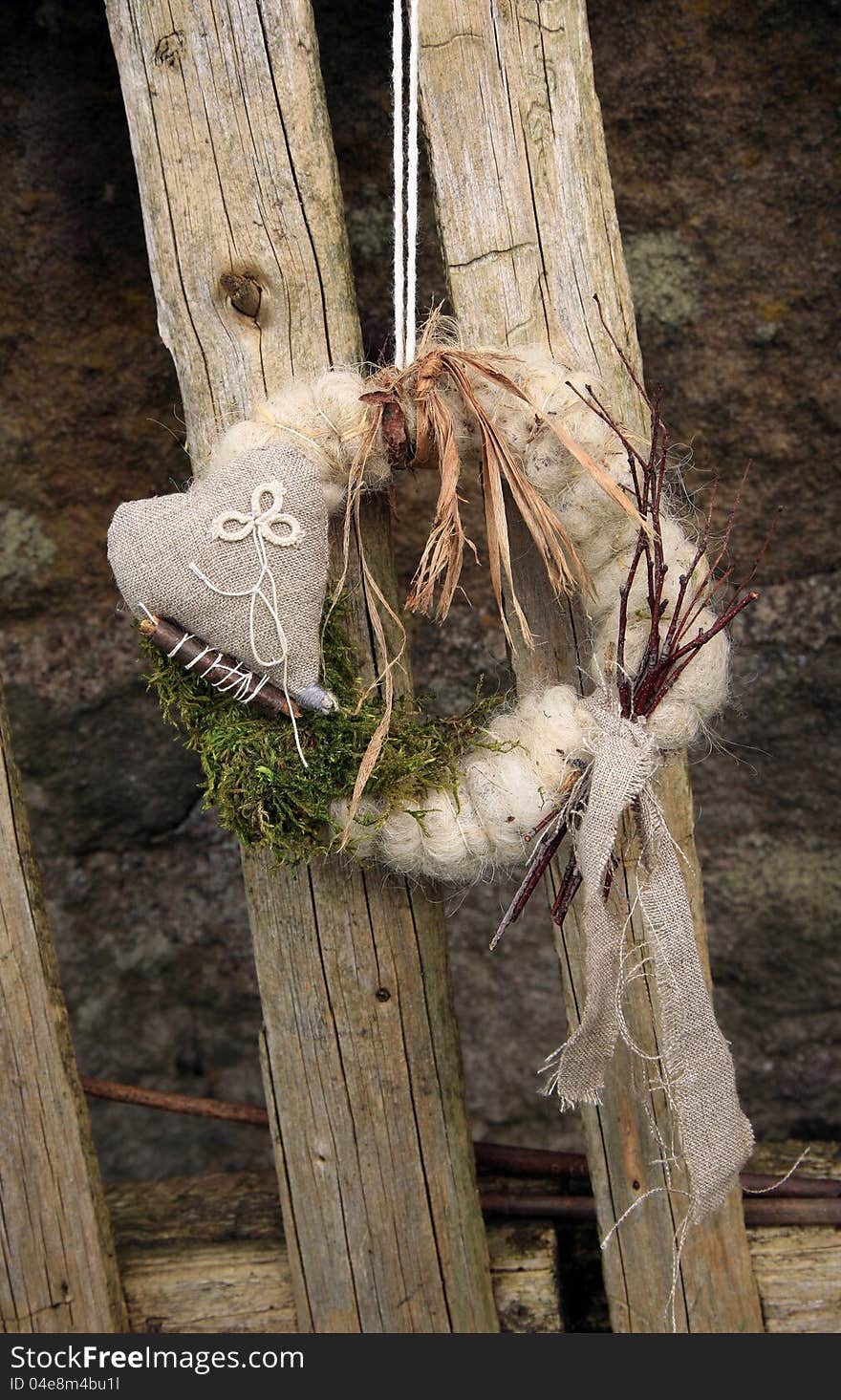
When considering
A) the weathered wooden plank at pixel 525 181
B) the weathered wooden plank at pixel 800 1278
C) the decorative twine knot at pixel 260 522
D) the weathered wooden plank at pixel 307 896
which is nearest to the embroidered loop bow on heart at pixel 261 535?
the decorative twine knot at pixel 260 522

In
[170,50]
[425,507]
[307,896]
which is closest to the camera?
[170,50]

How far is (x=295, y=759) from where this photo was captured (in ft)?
3.74

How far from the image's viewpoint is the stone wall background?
148 cm

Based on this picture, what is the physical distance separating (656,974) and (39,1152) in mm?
771

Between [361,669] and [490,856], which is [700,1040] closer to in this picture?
[490,856]

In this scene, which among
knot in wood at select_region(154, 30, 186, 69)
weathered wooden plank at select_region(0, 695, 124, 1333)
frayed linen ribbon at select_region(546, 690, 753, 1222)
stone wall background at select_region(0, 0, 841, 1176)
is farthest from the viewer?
stone wall background at select_region(0, 0, 841, 1176)

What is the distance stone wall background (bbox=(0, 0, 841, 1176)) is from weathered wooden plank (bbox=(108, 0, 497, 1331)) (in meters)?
0.17

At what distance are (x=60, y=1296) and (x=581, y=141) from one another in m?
1.46

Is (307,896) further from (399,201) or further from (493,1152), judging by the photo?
(399,201)

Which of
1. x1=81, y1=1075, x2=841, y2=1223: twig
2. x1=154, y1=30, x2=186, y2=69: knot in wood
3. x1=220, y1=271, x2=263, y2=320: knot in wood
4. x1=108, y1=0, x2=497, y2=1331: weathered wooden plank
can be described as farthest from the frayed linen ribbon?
x1=154, y1=30, x2=186, y2=69: knot in wood

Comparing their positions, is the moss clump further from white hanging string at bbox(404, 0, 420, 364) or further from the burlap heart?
white hanging string at bbox(404, 0, 420, 364)

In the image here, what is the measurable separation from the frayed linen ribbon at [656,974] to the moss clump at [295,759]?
0.14 meters

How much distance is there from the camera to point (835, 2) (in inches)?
56.6

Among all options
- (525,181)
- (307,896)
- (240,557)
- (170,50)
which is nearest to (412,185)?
(525,181)
